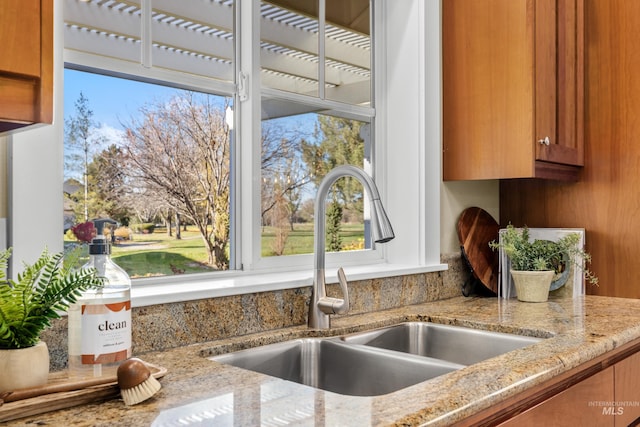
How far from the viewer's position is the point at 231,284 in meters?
1.52

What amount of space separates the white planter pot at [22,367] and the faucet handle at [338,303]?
763 millimetres

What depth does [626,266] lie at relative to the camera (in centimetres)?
223

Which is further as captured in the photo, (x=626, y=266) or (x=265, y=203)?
(x=626, y=266)

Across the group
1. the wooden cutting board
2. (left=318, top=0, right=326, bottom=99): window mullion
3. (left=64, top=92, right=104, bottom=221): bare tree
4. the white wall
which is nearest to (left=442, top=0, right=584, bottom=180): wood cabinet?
the wooden cutting board

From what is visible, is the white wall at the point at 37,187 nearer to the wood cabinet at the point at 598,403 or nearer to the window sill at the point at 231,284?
the window sill at the point at 231,284

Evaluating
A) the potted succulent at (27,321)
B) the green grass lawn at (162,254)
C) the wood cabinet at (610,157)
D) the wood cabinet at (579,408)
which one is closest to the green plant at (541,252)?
the wood cabinet at (610,157)

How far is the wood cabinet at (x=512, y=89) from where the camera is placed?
2041 millimetres

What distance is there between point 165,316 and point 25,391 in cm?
44

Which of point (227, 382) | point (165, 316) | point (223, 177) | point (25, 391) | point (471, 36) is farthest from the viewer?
point (471, 36)

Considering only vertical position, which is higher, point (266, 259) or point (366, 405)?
point (266, 259)

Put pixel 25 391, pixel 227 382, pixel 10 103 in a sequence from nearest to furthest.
→ pixel 10 103 < pixel 25 391 < pixel 227 382

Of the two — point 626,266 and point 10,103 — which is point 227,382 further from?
point 626,266

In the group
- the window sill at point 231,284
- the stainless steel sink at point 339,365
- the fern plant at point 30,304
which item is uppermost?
the fern plant at point 30,304

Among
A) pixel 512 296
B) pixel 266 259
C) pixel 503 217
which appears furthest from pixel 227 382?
pixel 503 217
